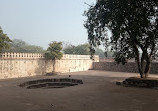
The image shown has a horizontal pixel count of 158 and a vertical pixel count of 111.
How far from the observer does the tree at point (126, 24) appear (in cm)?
859

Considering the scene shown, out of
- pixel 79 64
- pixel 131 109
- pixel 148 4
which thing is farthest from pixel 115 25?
pixel 79 64

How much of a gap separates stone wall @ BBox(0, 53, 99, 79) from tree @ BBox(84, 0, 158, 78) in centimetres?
881

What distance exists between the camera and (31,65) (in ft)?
57.3

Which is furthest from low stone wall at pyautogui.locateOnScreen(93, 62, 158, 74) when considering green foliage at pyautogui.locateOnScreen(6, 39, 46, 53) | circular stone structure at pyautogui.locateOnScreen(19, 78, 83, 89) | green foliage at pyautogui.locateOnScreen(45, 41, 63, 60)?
green foliage at pyautogui.locateOnScreen(6, 39, 46, 53)

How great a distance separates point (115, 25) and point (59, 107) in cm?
604

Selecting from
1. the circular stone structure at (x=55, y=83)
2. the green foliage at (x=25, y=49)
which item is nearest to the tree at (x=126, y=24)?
the circular stone structure at (x=55, y=83)

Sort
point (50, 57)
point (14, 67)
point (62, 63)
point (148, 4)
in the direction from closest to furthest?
1. point (148, 4)
2. point (14, 67)
3. point (50, 57)
4. point (62, 63)

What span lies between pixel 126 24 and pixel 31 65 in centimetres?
1197

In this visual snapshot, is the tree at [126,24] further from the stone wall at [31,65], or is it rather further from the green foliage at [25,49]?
the green foliage at [25,49]

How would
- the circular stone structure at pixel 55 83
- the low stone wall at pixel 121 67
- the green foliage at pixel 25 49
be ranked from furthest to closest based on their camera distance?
the green foliage at pixel 25 49, the low stone wall at pixel 121 67, the circular stone structure at pixel 55 83

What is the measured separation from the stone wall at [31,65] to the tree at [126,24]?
8.81 meters

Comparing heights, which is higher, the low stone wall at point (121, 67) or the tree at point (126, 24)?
the tree at point (126, 24)

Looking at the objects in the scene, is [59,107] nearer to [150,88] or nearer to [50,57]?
[150,88]

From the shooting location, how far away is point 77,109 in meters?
5.28
